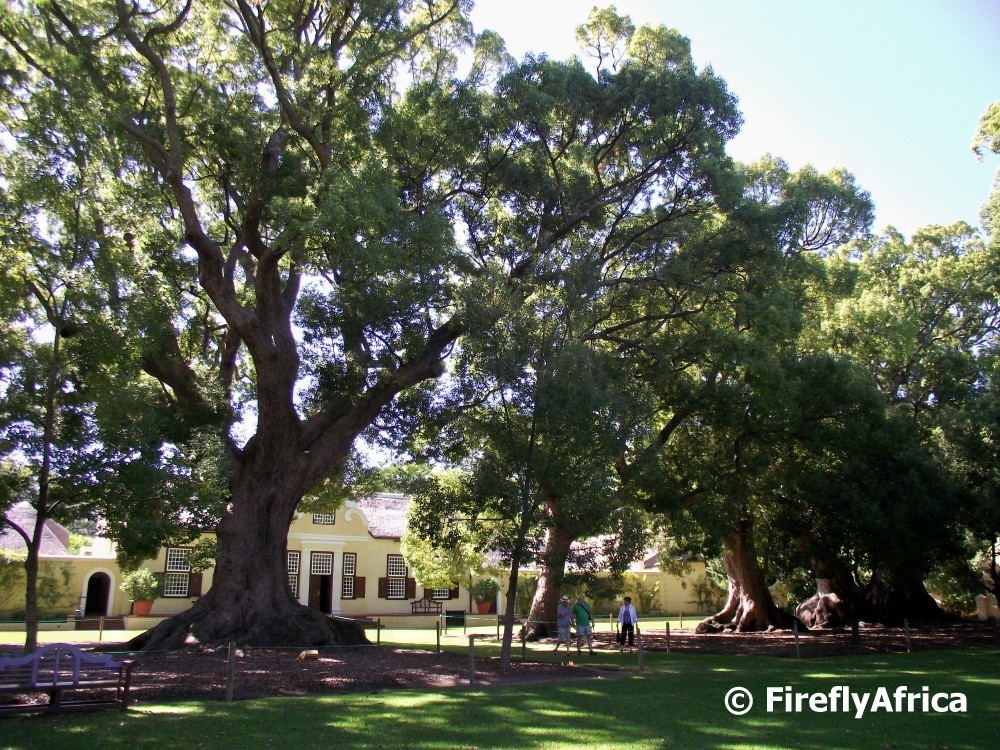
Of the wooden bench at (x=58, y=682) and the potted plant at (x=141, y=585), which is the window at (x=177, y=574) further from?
the wooden bench at (x=58, y=682)

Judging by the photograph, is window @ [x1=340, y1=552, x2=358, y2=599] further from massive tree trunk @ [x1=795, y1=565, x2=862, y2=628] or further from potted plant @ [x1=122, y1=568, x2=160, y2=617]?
massive tree trunk @ [x1=795, y1=565, x2=862, y2=628]

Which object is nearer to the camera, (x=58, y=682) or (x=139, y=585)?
(x=58, y=682)

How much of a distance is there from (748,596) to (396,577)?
19070mm

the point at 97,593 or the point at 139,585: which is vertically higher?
the point at 139,585

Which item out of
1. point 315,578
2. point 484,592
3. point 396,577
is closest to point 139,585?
point 315,578

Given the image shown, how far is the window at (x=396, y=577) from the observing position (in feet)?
130

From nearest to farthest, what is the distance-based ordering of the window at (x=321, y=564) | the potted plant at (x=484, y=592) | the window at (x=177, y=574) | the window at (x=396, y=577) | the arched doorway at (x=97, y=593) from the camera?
the window at (x=177, y=574) → the arched doorway at (x=97, y=593) → the potted plant at (x=484, y=592) → the window at (x=321, y=564) → the window at (x=396, y=577)

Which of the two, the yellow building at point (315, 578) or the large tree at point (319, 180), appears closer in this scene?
the large tree at point (319, 180)

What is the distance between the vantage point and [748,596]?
28484mm

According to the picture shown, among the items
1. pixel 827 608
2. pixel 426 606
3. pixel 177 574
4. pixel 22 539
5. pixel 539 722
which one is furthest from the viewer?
pixel 426 606

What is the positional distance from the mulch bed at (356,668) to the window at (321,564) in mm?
18326

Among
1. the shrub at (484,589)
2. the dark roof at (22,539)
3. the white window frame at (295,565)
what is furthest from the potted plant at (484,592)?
the dark roof at (22,539)

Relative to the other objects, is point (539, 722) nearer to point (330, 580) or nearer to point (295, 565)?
point (295, 565)

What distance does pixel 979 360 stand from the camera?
1056 inches
